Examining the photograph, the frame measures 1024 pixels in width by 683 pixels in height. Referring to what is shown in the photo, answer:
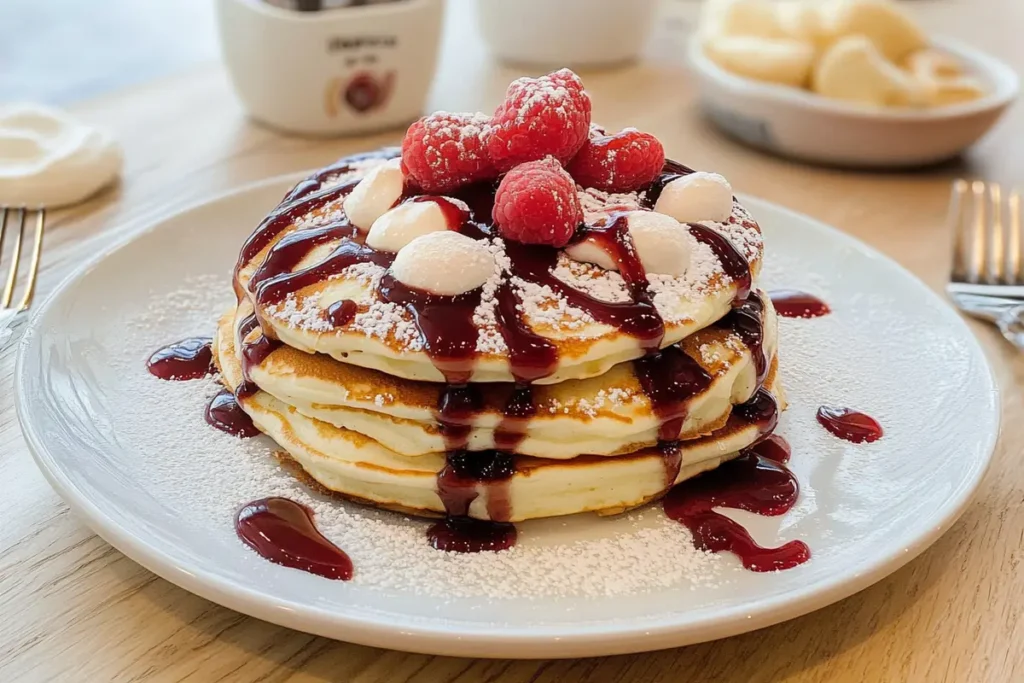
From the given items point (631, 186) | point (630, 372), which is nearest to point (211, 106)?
point (631, 186)

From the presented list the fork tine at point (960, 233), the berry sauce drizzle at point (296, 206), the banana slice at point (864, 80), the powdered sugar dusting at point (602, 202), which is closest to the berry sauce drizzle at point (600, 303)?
the powdered sugar dusting at point (602, 202)

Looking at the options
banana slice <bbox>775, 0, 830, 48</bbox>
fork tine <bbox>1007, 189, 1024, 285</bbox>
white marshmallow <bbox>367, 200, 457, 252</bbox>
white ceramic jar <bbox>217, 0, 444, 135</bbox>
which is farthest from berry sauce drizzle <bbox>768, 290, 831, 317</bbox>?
white ceramic jar <bbox>217, 0, 444, 135</bbox>

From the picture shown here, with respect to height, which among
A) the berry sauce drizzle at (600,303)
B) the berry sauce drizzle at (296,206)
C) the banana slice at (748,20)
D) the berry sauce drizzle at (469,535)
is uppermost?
the berry sauce drizzle at (600,303)

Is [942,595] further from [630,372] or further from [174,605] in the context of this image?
[174,605]

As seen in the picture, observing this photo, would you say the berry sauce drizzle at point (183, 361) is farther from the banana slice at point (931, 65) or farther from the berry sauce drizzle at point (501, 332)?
the banana slice at point (931, 65)

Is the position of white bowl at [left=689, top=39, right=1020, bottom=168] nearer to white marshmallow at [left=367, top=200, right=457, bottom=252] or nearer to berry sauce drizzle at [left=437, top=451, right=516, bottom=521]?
white marshmallow at [left=367, top=200, right=457, bottom=252]
